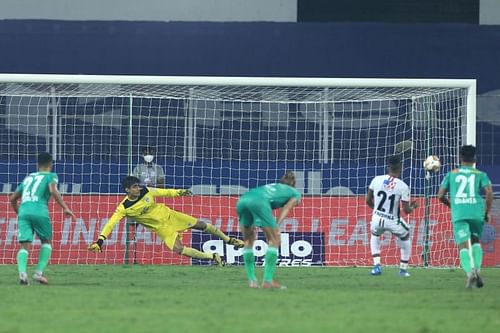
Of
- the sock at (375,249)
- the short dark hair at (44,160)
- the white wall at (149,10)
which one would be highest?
the white wall at (149,10)

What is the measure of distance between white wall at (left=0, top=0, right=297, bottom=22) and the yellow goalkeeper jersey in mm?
10365

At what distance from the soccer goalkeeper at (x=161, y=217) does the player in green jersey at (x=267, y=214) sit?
217 inches

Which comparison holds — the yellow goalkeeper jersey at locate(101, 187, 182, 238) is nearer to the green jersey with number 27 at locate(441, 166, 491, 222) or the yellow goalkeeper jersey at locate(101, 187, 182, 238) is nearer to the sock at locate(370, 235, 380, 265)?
the sock at locate(370, 235, 380, 265)

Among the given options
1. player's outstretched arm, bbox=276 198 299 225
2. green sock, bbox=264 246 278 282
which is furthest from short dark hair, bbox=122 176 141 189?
green sock, bbox=264 246 278 282

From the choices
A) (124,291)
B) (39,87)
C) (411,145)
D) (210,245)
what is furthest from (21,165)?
(124,291)

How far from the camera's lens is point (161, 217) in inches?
899

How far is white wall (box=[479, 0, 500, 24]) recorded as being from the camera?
32781mm

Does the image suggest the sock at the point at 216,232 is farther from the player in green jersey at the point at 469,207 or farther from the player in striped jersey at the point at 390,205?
the player in green jersey at the point at 469,207

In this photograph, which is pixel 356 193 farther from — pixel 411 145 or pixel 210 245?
pixel 210 245

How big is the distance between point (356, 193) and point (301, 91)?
3.03 meters

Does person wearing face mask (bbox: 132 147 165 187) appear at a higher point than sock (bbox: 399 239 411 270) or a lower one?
higher

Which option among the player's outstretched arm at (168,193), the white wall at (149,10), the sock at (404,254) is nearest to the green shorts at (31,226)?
the player's outstretched arm at (168,193)

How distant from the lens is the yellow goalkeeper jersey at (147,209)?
890 inches

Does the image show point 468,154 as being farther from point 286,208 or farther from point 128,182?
point 128,182
